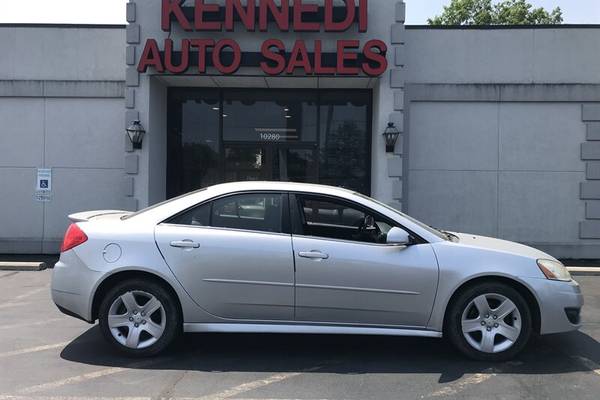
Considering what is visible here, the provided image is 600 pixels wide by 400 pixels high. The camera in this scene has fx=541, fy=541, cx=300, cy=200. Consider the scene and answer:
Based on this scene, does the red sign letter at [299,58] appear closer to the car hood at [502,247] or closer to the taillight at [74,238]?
the car hood at [502,247]

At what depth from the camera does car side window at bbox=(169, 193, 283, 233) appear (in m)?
5.04

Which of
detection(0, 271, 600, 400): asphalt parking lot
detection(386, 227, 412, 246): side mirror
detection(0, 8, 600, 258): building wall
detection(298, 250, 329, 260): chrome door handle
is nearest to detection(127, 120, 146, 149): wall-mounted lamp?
detection(0, 8, 600, 258): building wall

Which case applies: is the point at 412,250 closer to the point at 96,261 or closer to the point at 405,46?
the point at 96,261

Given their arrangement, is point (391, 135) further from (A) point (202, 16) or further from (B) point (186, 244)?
(B) point (186, 244)

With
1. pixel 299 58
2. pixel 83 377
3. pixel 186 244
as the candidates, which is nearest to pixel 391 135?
pixel 299 58

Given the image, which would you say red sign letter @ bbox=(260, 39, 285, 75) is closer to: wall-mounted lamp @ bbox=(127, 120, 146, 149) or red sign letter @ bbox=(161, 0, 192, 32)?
red sign letter @ bbox=(161, 0, 192, 32)

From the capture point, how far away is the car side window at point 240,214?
5043 mm

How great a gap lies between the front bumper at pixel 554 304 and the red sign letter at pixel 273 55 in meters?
6.52

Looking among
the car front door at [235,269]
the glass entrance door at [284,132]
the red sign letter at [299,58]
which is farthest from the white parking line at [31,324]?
the red sign letter at [299,58]

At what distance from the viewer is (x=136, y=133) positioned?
1011 cm

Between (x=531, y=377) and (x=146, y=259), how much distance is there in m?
3.49

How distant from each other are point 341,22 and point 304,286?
256 inches

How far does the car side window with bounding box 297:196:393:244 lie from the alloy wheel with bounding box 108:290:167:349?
1.54m

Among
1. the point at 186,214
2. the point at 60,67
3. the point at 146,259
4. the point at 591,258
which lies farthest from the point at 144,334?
the point at 591,258
